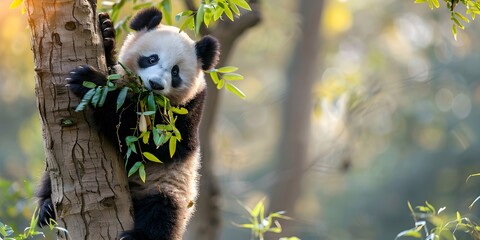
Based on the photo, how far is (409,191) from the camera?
1762cm

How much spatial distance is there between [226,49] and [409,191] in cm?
1159

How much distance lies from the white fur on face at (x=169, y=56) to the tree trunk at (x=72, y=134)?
76 cm

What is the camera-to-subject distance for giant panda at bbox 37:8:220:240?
4.12 metres

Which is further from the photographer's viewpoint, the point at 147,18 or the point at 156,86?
the point at 147,18

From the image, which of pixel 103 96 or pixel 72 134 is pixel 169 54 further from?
pixel 72 134

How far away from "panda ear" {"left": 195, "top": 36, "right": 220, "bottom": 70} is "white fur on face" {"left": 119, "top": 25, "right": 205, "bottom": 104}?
0.11ft

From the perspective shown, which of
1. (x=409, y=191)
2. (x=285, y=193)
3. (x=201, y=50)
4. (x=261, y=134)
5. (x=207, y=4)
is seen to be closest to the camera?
(x=207, y=4)

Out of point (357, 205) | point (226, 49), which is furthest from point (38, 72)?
point (357, 205)

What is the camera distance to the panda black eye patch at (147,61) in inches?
177

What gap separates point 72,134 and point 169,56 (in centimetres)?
110

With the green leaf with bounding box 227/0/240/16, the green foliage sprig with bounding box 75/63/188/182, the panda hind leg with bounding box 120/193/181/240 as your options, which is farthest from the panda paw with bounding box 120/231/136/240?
the green leaf with bounding box 227/0/240/16

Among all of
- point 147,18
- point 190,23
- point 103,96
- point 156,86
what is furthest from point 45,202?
point 190,23

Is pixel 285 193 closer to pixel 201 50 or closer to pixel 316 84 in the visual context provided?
pixel 316 84

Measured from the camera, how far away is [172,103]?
15.3 feet
